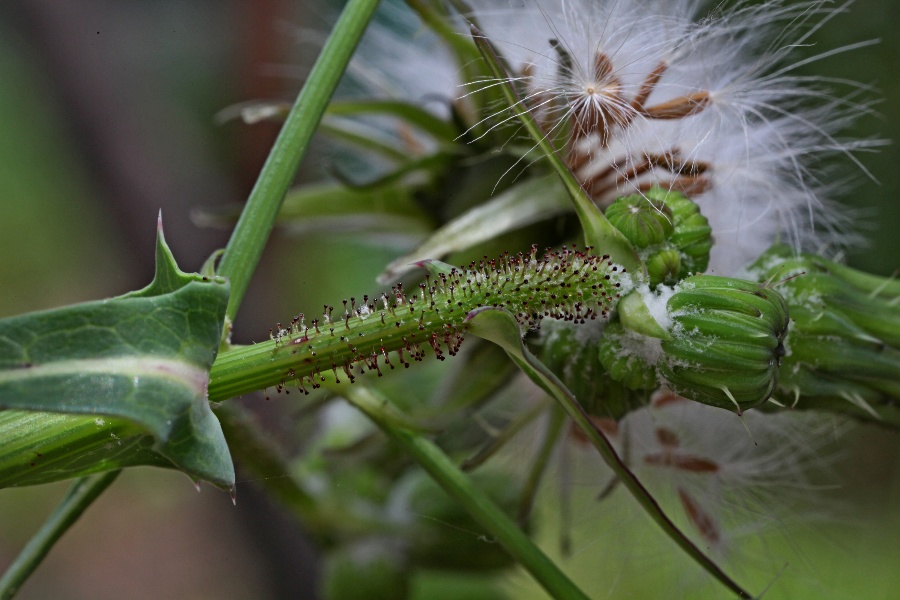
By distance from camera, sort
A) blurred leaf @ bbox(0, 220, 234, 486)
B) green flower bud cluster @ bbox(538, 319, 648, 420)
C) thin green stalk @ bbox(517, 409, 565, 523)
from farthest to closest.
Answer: thin green stalk @ bbox(517, 409, 565, 523) → green flower bud cluster @ bbox(538, 319, 648, 420) → blurred leaf @ bbox(0, 220, 234, 486)

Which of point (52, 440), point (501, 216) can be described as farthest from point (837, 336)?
point (52, 440)

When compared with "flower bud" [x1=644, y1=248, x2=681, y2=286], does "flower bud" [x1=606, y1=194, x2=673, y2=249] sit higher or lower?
higher

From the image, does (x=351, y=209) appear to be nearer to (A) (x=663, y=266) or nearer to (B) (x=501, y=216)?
(B) (x=501, y=216)

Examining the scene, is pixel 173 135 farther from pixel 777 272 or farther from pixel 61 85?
pixel 777 272

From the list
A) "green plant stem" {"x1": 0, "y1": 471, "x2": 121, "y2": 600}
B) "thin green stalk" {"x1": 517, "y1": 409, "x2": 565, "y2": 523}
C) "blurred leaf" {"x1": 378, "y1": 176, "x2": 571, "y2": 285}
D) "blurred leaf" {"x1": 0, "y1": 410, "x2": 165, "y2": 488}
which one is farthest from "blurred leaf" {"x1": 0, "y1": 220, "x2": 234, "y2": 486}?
"thin green stalk" {"x1": 517, "y1": 409, "x2": 565, "y2": 523}

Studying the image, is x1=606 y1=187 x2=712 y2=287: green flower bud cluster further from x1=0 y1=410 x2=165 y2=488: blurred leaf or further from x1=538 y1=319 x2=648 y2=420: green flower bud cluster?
x1=0 y1=410 x2=165 y2=488: blurred leaf

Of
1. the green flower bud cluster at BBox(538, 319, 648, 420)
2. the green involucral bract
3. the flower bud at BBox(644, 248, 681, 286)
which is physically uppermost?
the green involucral bract
